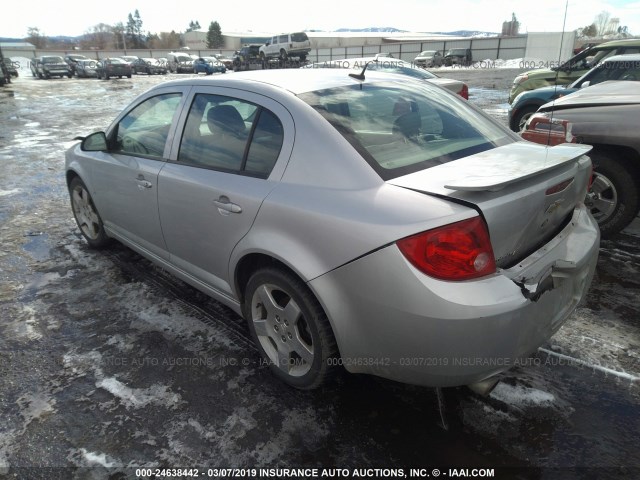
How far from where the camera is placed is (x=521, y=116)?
8625 mm

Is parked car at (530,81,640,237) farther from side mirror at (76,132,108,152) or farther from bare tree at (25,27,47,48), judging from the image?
bare tree at (25,27,47,48)

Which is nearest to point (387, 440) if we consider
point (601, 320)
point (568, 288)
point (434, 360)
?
point (434, 360)

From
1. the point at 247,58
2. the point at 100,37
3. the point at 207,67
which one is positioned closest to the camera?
the point at 207,67

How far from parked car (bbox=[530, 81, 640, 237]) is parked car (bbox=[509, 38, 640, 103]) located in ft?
19.1

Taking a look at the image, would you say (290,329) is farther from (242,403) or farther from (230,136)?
(230,136)

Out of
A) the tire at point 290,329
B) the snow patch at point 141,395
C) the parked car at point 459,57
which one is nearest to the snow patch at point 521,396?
the tire at point 290,329

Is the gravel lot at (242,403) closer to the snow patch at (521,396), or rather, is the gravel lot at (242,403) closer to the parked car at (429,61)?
the snow patch at (521,396)

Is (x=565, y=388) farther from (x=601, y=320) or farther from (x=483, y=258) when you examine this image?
(x=483, y=258)

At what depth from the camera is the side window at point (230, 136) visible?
96.5 inches

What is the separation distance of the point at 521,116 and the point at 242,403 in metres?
8.23

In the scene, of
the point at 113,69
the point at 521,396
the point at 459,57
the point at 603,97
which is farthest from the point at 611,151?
the point at 459,57

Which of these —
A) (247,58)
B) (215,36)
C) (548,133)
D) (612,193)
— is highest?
(215,36)

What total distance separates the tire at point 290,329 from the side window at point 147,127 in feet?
4.47

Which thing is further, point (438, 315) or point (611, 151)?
point (611, 151)
